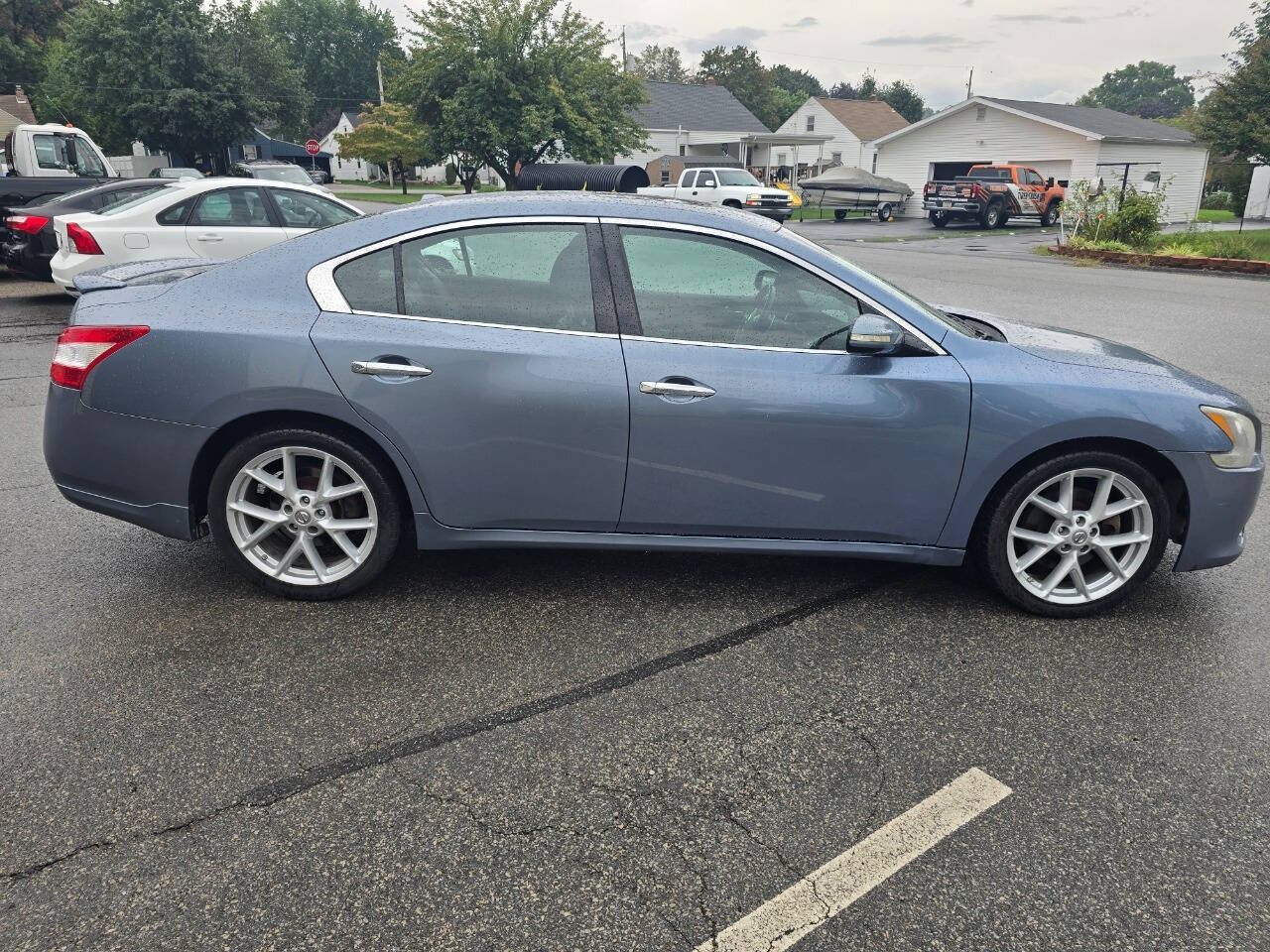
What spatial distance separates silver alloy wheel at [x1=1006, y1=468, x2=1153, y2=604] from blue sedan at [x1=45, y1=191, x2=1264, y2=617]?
12mm

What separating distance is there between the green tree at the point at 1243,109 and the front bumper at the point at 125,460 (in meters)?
29.5

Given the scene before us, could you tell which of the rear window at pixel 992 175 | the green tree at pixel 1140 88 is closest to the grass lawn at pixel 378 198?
the rear window at pixel 992 175

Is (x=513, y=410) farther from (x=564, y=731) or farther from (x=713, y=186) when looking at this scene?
(x=713, y=186)

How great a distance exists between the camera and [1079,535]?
11.9 ft

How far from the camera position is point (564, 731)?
9.43 ft

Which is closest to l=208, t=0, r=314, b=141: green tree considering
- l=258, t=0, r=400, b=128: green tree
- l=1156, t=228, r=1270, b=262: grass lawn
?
l=1156, t=228, r=1270, b=262: grass lawn

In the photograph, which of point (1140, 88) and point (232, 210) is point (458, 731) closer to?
point (232, 210)

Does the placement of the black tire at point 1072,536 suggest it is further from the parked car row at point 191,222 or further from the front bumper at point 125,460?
the parked car row at point 191,222

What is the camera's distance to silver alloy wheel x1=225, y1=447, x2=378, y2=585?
359 centimetres

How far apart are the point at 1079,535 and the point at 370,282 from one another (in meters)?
2.94

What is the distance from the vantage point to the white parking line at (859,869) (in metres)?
2.11

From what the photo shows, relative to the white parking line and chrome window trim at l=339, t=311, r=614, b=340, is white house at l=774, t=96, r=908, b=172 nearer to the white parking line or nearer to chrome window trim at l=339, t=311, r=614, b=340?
chrome window trim at l=339, t=311, r=614, b=340

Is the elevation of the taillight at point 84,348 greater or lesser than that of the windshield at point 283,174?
lesser

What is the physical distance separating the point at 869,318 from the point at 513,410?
1.36 metres
